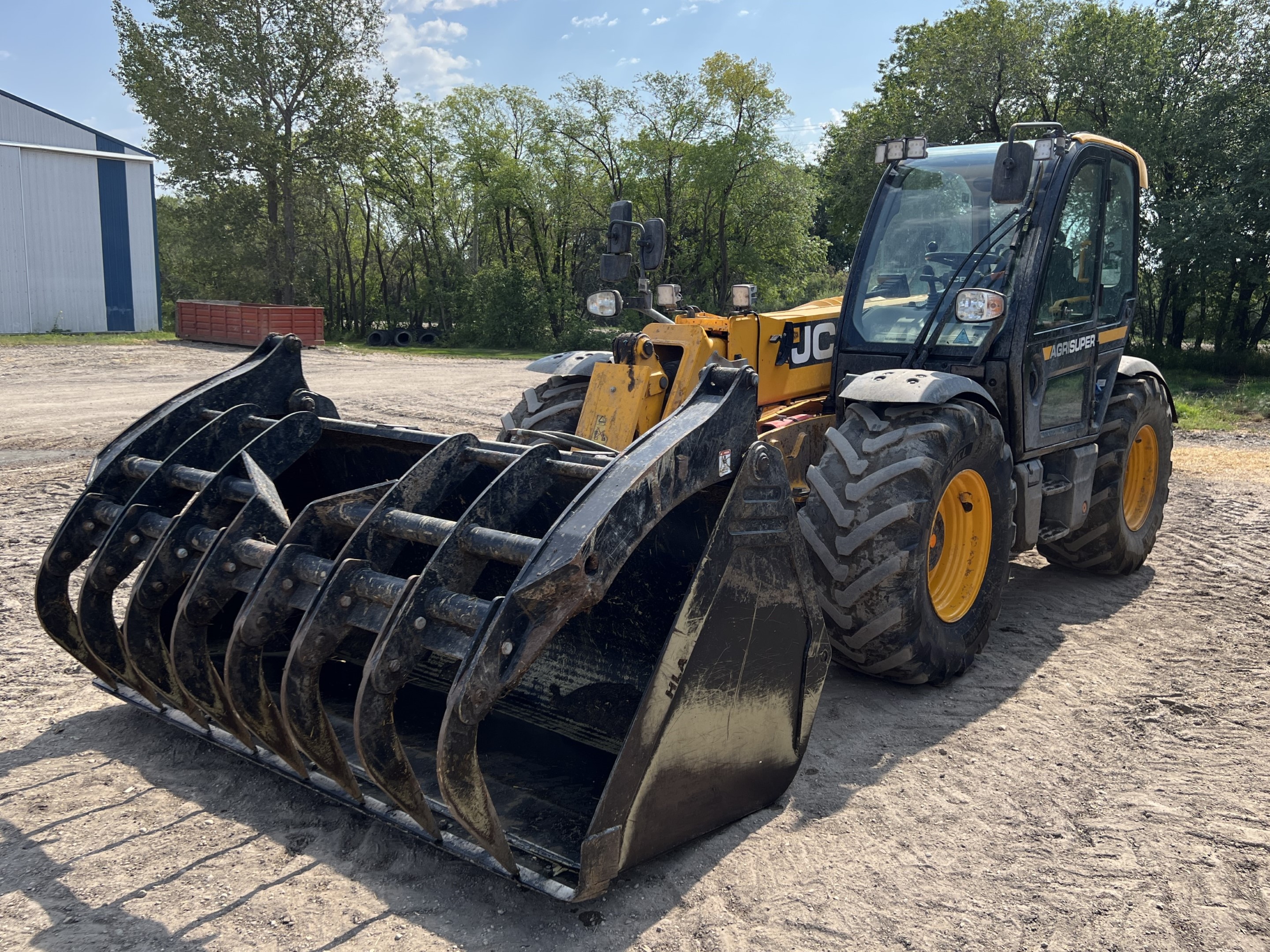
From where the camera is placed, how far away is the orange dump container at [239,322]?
2430 centimetres

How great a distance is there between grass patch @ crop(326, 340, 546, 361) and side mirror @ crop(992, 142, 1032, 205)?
70.7 ft

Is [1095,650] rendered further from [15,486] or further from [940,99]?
[940,99]

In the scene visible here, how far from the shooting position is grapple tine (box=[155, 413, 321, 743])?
3.17 metres

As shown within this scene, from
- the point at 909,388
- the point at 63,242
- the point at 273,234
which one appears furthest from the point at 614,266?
the point at 273,234

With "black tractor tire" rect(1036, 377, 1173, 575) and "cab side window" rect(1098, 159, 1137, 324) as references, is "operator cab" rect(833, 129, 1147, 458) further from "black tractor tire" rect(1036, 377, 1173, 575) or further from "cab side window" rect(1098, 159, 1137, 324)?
"black tractor tire" rect(1036, 377, 1173, 575)

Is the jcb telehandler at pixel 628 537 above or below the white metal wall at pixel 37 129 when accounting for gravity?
below

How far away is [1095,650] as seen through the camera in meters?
5.08

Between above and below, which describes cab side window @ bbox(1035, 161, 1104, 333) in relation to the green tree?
below

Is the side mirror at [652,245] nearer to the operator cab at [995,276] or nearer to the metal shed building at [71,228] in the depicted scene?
the operator cab at [995,276]

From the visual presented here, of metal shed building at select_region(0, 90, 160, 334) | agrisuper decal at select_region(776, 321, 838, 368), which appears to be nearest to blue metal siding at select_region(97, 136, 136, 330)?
metal shed building at select_region(0, 90, 160, 334)

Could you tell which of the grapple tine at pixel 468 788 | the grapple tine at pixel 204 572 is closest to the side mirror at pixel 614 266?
the grapple tine at pixel 204 572

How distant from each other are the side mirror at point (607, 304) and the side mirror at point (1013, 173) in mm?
1918

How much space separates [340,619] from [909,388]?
8.59ft

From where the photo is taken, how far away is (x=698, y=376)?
4.99 metres
